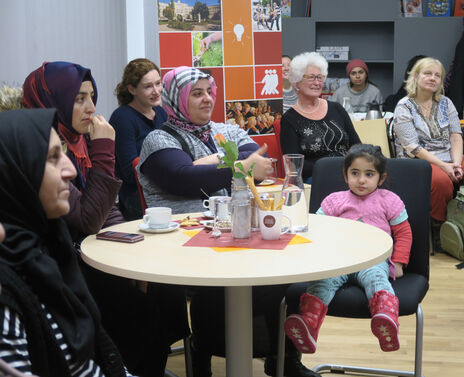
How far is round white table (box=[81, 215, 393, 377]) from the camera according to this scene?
1.45 metres

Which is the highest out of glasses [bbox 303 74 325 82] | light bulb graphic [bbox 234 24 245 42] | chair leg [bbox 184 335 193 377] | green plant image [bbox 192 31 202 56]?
light bulb graphic [bbox 234 24 245 42]

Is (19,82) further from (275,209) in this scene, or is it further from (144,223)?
(275,209)

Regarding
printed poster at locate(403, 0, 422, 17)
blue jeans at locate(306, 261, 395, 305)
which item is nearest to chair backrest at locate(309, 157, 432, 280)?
blue jeans at locate(306, 261, 395, 305)

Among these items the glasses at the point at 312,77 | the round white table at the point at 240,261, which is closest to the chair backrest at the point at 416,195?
the round white table at the point at 240,261

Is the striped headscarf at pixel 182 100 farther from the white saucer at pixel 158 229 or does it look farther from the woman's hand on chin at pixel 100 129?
the white saucer at pixel 158 229

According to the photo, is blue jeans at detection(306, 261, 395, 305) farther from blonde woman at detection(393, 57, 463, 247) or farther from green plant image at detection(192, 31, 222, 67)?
green plant image at detection(192, 31, 222, 67)

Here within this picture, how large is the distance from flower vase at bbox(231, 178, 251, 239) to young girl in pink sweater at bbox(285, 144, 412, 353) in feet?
1.22

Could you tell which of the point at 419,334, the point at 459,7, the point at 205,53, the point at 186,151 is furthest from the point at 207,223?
the point at 459,7

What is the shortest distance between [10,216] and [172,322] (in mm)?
1236

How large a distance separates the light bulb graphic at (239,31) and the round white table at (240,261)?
2684mm

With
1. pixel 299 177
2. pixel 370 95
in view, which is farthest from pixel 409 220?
pixel 370 95

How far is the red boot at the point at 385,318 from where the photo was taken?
6.11ft

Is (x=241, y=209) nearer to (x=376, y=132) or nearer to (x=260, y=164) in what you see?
(x=260, y=164)

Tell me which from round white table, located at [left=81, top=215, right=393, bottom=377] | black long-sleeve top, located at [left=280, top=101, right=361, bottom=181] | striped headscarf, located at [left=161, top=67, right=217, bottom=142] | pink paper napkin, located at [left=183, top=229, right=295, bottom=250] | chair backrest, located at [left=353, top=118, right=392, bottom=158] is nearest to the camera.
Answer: round white table, located at [left=81, top=215, right=393, bottom=377]
